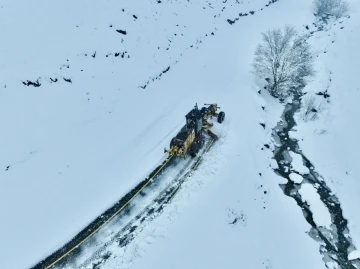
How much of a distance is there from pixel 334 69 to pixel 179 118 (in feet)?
74.9

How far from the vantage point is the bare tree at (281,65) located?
36.2 meters

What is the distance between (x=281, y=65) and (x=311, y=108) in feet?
18.8

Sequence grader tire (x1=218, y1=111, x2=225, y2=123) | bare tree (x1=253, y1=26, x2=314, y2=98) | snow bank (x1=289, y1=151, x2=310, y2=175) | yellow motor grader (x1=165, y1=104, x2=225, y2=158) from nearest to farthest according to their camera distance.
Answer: yellow motor grader (x1=165, y1=104, x2=225, y2=158), snow bank (x1=289, y1=151, x2=310, y2=175), grader tire (x1=218, y1=111, x2=225, y2=123), bare tree (x1=253, y1=26, x2=314, y2=98)

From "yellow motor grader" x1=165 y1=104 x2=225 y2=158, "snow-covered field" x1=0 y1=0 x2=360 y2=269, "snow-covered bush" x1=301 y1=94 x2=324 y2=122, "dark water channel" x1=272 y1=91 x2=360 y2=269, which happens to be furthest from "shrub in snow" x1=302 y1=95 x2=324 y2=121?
"yellow motor grader" x1=165 y1=104 x2=225 y2=158

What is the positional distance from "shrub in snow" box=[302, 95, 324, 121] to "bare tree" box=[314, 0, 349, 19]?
33.4m

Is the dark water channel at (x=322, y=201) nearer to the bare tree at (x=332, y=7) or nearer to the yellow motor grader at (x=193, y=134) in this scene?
the yellow motor grader at (x=193, y=134)

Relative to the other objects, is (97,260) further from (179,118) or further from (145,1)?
(145,1)

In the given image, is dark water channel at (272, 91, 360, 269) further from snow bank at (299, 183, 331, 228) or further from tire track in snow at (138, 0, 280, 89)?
tire track in snow at (138, 0, 280, 89)

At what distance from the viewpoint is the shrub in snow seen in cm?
3380

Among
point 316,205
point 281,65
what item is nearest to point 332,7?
point 281,65

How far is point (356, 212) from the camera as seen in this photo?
24.2 meters

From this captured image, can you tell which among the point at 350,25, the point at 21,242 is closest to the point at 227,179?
the point at 21,242

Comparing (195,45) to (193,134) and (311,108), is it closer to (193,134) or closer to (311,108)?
(311,108)

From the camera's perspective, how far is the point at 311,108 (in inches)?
1347
